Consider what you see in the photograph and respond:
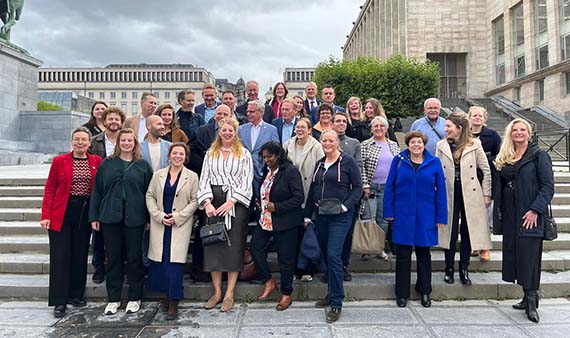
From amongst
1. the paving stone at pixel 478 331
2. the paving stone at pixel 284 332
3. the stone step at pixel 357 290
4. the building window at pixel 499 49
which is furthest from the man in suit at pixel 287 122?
the building window at pixel 499 49

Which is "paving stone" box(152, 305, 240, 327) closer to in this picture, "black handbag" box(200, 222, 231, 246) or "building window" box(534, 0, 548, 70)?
"black handbag" box(200, 222, 231, 246)

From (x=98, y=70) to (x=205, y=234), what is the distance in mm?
110484

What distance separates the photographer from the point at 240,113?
723cm

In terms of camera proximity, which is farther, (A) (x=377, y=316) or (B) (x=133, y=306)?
(B) (x=133, y=306)

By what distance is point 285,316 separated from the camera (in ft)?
15.2

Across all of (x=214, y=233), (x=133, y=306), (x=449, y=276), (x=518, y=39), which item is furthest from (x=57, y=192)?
(x=518, y=39)

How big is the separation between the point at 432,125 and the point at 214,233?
365 cm

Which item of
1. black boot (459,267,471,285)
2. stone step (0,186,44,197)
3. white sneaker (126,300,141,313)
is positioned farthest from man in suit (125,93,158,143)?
black boot (459,267,471,285)

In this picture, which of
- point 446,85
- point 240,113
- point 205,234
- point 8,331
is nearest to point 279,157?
point 205,234

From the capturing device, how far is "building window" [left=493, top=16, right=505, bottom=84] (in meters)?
35.7

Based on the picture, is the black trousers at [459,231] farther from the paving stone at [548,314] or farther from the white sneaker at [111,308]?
the white sneaker at [111,308]

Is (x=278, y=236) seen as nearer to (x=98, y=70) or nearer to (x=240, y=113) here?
(x=240, y=113)

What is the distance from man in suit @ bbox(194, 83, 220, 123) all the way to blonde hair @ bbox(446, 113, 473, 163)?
12.8ft

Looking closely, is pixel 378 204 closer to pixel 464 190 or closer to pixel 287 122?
pixel 464 190
